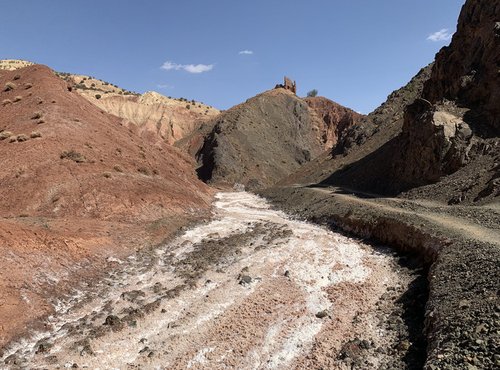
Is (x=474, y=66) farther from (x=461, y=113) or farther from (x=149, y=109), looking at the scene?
(x=149, y=109)

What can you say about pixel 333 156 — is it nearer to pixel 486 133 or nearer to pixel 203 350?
pixel 486 133

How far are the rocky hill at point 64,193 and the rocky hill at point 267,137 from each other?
96.3 feet

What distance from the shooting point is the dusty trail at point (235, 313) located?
13164 millimetres

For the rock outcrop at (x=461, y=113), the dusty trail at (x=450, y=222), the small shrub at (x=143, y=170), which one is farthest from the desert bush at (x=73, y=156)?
the rock outcrop at (x=461, y=113)

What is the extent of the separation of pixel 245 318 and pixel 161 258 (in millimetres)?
8950

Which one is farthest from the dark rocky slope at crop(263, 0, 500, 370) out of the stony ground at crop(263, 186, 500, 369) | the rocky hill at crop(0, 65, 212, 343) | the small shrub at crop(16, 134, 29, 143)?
the small shrub at crop(16, 134, 29, 143)

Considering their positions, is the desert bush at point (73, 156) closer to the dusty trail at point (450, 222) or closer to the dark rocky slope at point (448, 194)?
the dark rocky slope at point (448, 194)

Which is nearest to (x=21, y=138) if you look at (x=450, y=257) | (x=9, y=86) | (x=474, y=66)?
(x=9, y=86)

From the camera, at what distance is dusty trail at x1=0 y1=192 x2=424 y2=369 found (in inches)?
518

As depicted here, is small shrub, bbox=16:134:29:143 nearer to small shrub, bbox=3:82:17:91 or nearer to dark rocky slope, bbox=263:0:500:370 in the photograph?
small shrub, bbox=3:82:17:91

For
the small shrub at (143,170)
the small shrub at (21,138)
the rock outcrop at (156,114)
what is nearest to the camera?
the small shrub at (21,138)

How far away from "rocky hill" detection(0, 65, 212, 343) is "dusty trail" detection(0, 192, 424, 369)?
1715 millimetres

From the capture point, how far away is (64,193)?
28500mm

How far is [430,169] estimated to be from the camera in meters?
35.7
